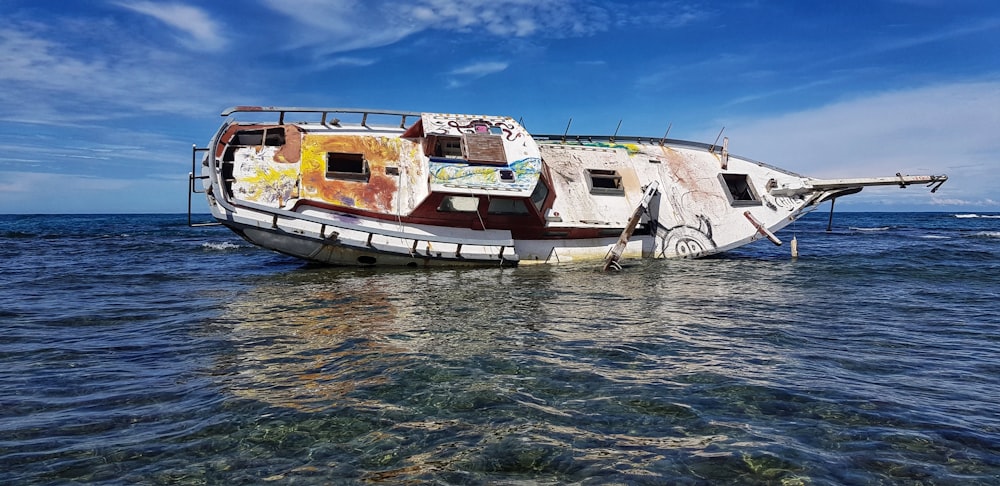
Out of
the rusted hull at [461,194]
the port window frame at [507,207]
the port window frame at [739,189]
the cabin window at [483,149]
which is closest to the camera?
the rusted hull at [461,194]

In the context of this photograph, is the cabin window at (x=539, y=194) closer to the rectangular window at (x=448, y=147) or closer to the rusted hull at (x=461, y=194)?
Answer: the rusted hull at (x=461, y=194)

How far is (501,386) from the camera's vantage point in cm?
684

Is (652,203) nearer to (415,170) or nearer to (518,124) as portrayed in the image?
(518,124)

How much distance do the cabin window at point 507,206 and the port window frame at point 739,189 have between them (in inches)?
341

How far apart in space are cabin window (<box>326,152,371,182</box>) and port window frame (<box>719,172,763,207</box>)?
532 inches

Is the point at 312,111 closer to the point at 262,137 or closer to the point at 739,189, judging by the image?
the point at 262,137

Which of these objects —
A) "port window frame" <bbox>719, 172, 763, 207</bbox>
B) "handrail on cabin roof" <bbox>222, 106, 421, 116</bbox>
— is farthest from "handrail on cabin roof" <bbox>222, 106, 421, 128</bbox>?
"port window frame" <bbox>719, 172, 763, 207</bbox>

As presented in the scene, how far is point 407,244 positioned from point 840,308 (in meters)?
11.3

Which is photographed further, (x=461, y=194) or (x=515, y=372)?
(x=461, y=194)


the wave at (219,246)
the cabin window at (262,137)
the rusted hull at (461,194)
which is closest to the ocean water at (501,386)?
the rusted hull at (461,194)

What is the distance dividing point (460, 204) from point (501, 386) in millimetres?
12005

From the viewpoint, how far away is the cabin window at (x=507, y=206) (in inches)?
739

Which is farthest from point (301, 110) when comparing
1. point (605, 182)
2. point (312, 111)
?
point (605, 182)

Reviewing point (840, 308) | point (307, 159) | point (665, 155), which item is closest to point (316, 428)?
point (840, 308)
